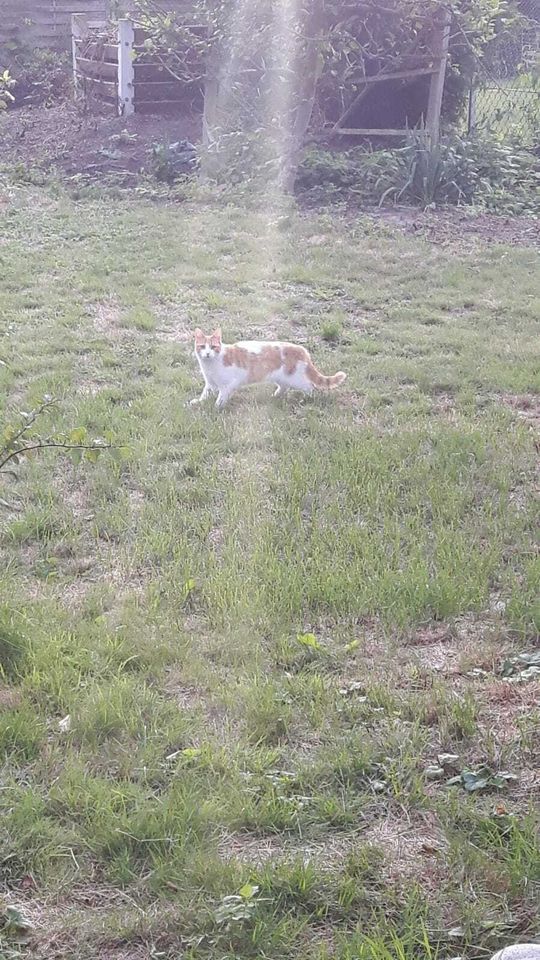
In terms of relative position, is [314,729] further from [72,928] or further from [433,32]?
[433,32]

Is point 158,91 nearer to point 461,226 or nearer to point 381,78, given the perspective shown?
point 381,78

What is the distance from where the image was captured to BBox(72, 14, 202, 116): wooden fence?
11.8 metres

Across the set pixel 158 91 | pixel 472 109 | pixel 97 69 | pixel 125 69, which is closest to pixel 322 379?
pixel 472 109

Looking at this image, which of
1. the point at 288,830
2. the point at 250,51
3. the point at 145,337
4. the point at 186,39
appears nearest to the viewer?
the point at 288,830

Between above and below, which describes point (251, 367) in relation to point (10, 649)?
above

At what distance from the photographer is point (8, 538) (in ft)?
12.4

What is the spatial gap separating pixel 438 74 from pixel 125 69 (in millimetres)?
3879

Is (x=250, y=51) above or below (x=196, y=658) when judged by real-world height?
above

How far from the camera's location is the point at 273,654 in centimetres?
305

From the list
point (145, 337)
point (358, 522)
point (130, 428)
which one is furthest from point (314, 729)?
point (145, 337)

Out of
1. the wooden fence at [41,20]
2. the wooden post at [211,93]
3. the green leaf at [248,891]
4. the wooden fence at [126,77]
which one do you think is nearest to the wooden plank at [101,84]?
the wooden fence at [126,77]

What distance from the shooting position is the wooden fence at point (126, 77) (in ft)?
38.7

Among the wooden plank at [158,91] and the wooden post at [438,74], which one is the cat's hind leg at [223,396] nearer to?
the wooden post at [438,74]

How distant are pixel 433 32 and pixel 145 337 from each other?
648cm
